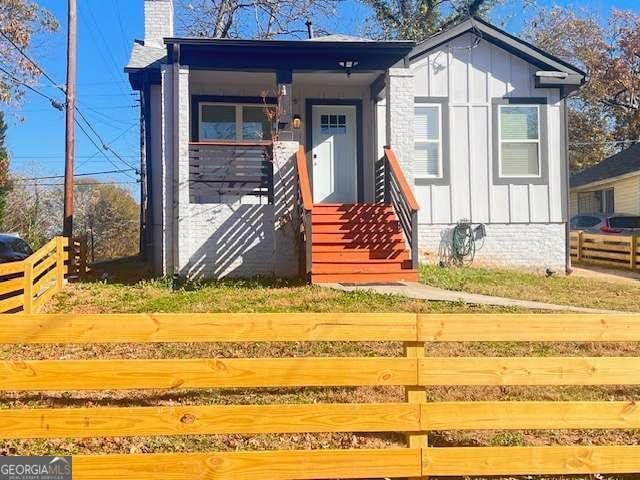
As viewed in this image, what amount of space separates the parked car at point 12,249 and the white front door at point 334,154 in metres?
6.25

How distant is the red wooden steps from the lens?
10.2 meters

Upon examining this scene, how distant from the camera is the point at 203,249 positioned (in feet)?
37.5

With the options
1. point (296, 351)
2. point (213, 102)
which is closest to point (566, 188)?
point (213, 102)

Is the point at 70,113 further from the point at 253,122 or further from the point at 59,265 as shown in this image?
the point at 59,265

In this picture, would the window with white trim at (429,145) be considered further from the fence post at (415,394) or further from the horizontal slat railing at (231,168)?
the fence post at (415,394)

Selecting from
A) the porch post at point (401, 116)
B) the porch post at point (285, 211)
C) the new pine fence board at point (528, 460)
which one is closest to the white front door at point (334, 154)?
the porch post at point (401, 116)

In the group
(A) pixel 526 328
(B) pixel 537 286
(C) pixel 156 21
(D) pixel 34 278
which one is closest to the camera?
(A) pixel 526 328

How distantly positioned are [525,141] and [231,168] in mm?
6907

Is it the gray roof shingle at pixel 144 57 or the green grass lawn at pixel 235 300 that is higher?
the gray roof shingle at pixel 144 57

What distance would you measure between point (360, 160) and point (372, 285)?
471 centimetres

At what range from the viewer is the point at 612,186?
82.6ft

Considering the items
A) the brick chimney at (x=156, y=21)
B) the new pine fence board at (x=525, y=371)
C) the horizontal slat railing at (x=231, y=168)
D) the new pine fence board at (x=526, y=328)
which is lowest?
the new pine fence board at (x=525, y=371)

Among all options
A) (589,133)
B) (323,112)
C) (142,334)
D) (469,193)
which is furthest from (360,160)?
(589,133)

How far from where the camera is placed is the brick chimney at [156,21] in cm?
1505
